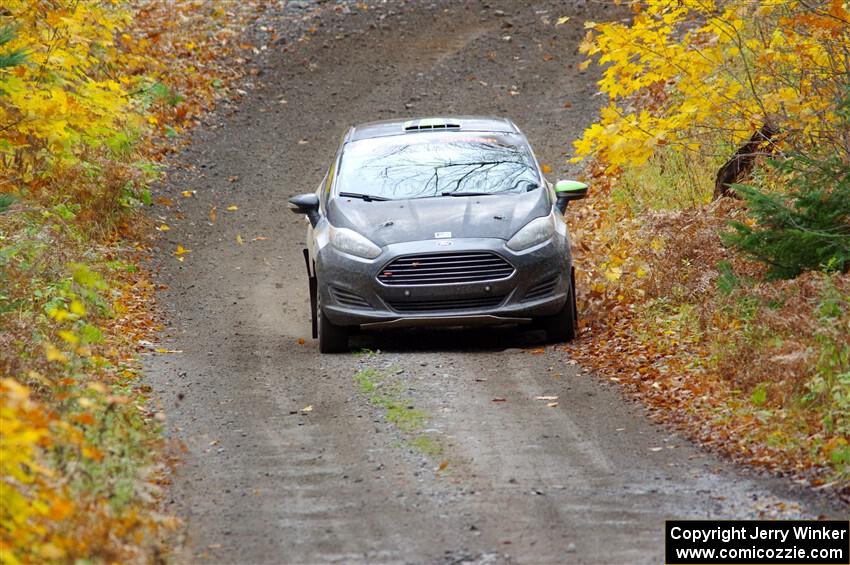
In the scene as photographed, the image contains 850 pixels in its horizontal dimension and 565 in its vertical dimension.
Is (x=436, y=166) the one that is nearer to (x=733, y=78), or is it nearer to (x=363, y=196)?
(x=363, y=196)

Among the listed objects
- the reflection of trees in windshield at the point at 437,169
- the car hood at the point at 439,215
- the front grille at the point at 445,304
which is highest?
the reflection of trees in windshield at the point at 437,169

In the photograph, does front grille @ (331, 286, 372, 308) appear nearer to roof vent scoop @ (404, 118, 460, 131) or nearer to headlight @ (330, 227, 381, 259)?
headlight @ (330, 227, 381, 259)

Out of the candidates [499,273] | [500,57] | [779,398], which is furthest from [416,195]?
[500,57]

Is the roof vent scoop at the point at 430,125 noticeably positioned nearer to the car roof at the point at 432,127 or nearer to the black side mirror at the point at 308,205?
the car roof at the point at 432,127

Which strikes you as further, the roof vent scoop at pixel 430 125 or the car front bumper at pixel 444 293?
the roof vent scoop at pixel 430 125

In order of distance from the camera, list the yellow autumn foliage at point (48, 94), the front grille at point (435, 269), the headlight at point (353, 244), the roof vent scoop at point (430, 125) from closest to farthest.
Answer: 1. the front grille at point (435, 269)
2. the headlight at point (353, 244)
3. the yellow autumn foliage at point (48, 94)
4. the roof vent scoop at point (430, 125)

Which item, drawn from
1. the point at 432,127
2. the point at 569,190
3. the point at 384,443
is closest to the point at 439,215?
the point at 569,190

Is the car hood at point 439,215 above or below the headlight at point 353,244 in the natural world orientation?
above

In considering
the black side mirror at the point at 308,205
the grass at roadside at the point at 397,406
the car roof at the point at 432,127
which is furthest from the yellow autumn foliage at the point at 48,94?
the grass at roadside at the point at 397,406

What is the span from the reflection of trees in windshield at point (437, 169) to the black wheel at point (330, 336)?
1.37 metres

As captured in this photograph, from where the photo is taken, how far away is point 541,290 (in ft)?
33.8

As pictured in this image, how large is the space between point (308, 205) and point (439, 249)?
1589 mm

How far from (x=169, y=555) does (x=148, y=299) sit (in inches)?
320

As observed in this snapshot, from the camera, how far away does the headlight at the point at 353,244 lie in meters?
10.3
